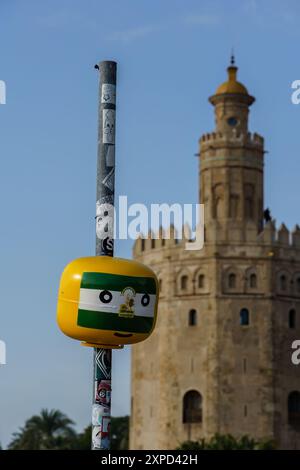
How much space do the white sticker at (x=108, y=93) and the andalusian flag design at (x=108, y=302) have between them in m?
3.17

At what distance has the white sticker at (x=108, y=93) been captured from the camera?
78.0 feet

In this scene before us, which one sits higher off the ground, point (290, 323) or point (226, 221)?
point (226, 221)

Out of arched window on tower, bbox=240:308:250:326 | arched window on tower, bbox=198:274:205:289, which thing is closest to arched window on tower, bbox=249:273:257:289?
arched window on tower, bbox=240:308:250:326

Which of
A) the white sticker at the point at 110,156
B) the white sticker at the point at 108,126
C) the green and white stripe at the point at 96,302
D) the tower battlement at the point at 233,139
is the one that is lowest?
the green and white stripe at the point at 96,302

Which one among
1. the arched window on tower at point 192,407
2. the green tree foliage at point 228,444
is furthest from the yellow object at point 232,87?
the green tree foliage at point 228,444

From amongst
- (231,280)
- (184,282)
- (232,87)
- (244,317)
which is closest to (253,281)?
(231,280)

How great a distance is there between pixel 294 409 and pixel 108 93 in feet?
220

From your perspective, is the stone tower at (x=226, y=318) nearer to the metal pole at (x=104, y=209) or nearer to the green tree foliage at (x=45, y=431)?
the green tree foliage at (x=45, y=431)

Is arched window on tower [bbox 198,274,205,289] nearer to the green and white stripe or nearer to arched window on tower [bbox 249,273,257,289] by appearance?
arched window on tower [bbox 249,273,257,289]

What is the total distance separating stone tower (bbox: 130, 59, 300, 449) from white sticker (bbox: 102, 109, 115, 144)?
210 feet

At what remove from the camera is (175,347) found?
88438 millimetres
